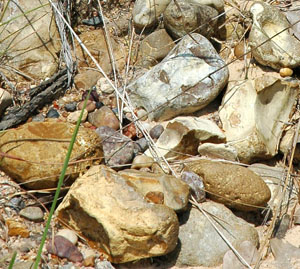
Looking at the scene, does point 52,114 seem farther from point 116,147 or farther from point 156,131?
point 156,131

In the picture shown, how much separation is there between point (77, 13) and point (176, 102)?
3.20 feet

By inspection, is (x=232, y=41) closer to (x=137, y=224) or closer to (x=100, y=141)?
(x=100, y=141)

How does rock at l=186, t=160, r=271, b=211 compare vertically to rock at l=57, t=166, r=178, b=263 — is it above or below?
below

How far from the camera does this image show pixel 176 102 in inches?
138

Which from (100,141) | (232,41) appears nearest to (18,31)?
(100,141)

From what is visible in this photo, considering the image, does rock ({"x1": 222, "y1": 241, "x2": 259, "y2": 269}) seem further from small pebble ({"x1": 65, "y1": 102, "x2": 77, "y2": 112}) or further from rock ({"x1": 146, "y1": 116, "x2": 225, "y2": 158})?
small pebble ({"x1": 65, "y1": 102, "x2": 77, "y2": 112})

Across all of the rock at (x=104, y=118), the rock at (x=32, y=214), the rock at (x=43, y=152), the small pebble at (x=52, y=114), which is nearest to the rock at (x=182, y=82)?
the rock at (x=104, y=118)

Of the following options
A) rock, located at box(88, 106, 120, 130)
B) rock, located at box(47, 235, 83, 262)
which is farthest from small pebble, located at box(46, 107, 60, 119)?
rock, located at box(47, 235, 83, 262)

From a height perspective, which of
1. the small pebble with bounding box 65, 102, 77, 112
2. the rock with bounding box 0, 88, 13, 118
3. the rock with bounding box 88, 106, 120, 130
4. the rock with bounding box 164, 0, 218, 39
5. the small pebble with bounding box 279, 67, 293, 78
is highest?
the rock with bounding box 164, 0, 218, 39

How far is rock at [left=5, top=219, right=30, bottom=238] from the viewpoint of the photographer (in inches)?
113

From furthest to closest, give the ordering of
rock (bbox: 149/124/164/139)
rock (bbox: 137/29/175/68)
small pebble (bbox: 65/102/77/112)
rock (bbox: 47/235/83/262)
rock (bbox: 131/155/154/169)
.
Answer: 1. rock (bbox: 137/29/175/68)
2. small pebble (bbox: 65/102/77/112)
3. rock (bbox: 149/124/164/139)
4. rock (bbox: 131/155/154/169)
5. rock (bbox: 47/235/83/262)

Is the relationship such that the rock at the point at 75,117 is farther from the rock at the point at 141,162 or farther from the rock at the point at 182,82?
the rock at the point at 141,162

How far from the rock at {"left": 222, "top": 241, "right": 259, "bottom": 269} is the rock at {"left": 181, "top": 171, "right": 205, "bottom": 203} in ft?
1.04

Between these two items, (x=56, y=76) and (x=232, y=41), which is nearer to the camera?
(x=56, y=76)
